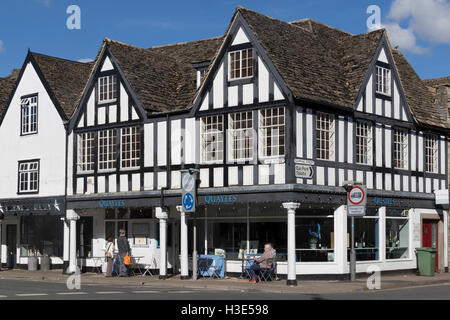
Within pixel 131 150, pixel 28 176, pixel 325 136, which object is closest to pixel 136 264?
pixel 131 150

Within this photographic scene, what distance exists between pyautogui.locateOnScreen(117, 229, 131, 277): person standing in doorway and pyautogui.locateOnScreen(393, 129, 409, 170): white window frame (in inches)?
437

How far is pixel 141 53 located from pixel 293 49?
7.60 meters

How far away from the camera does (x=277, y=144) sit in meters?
27.1

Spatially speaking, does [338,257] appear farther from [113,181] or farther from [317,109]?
[113,181]

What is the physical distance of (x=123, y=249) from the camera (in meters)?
30.6

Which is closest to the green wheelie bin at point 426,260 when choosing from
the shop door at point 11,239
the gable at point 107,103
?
the gable at point 107,103

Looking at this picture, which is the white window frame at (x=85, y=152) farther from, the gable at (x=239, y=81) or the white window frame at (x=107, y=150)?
the gable at (x=239, y=81)

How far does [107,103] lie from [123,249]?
6.07 m

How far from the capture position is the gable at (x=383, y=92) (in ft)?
98.0

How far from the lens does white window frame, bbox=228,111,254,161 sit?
27828mm

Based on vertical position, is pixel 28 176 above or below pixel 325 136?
below

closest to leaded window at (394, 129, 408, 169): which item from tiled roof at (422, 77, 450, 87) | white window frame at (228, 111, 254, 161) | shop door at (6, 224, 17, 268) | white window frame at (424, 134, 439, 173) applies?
white window frame at (424, 134, 439, 173)

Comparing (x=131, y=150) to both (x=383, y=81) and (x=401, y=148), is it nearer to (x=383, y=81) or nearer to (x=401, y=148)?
(x=383, y=81)
